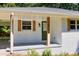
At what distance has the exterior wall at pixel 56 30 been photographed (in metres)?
17.3

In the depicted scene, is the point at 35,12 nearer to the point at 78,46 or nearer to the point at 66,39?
the point at 66,39

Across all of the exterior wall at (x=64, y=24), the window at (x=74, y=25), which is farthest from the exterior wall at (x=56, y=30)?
the window at (x=74, y=25)

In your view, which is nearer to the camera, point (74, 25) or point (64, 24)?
point (64, 24)

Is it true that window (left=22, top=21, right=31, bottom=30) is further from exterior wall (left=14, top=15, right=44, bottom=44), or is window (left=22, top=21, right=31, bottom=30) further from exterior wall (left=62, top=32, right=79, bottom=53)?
exterior wall (left=62, top=32, right=79, bottom=53)

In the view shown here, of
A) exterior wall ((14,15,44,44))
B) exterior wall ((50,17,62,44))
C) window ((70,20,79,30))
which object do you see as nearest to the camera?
exterior wall ((50,17,62,44))

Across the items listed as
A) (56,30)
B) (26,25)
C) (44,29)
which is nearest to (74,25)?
(56,30)

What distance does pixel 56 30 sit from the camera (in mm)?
17891

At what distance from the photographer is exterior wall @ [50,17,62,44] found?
56.7 ft

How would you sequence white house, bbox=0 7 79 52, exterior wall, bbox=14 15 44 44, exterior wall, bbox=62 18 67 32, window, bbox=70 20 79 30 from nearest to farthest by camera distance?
white house, bbox=0 7 79 52 → exterior wall, bbox=62 18 67 32 → exterior wall, bbox=14 15 44 44 → window, bbox=70 20 79 30

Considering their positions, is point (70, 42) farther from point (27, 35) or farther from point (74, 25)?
point (27, 35)

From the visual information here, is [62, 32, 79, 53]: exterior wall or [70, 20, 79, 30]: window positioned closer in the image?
[62, 32, 79, 53]: exterior wall

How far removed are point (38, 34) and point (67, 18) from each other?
10.0 ft

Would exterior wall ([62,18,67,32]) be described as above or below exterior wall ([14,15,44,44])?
above

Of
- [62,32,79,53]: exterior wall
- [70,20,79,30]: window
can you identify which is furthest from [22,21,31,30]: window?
[70,20,79,30]: window
